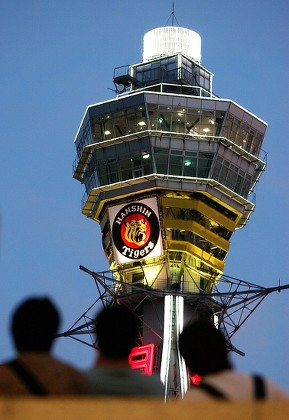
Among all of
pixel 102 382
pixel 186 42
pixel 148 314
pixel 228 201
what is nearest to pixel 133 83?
pixel 186 42

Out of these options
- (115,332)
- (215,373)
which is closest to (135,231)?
(115,332)

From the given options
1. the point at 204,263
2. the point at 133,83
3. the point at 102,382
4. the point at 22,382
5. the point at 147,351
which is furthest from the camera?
the point at 133,83

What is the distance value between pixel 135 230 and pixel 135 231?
9cm

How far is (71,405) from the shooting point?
6980 millimetres

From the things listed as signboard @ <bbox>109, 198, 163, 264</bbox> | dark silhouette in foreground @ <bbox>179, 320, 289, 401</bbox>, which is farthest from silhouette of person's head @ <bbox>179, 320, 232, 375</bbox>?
signboard @ <bbox>109, 198, 163, 264</bbox>

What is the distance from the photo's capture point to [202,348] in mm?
9906

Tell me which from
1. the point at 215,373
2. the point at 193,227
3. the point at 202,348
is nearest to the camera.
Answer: the point at 215,373

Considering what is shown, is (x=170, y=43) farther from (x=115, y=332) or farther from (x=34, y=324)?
(x=34, y=324)

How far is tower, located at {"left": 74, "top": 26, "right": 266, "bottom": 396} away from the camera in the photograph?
9325 centimetres

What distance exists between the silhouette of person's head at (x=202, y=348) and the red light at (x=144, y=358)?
252 ft

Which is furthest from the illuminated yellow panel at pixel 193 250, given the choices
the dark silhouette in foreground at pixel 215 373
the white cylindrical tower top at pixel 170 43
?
the dark silhouette in foreground at pixel 215 373

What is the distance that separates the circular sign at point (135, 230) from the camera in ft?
309

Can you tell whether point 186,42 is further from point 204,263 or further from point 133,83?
point 204,263

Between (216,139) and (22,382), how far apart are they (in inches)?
3489
